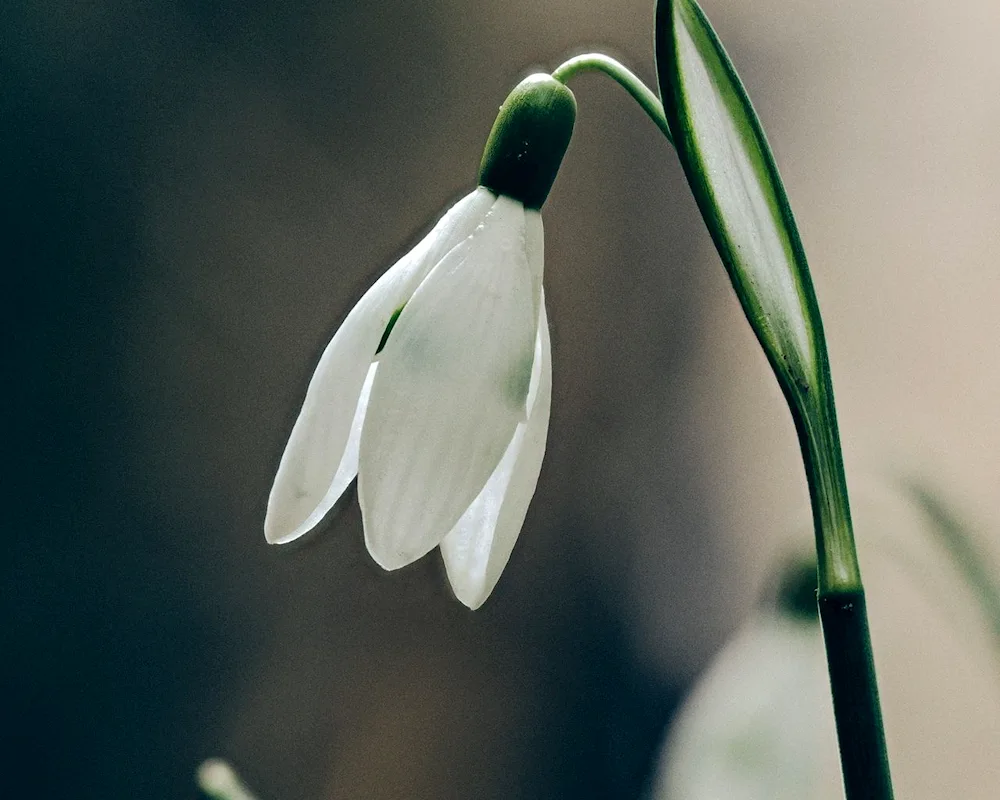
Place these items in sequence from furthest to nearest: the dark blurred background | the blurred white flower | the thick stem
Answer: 1. the dark blurred background
2. the blurred white flower
3. the thick stem

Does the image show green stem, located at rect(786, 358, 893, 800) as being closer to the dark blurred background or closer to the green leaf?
the green leaf

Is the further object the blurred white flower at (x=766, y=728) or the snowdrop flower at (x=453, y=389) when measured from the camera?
the blurred white flower at (x=766, y=728)

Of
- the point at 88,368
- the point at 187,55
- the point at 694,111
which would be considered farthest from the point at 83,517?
the point at 694,111

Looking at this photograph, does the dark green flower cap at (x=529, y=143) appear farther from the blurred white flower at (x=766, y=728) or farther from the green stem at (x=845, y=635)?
the blurred white flower at (x=766, y=728)

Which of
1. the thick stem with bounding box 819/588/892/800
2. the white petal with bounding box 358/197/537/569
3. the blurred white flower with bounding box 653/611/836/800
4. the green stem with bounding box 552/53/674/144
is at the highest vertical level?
the green stem with bounding box 552/53/674/144

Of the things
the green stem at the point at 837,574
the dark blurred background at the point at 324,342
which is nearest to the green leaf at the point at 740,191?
the green stem at the point at 837,574

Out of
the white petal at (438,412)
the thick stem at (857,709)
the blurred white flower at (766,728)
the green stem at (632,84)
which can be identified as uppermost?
the green stem at (632,84)

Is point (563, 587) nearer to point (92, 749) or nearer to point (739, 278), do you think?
point (92, 749)

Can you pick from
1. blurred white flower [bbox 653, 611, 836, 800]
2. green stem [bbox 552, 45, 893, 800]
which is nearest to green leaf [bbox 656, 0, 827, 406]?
green stem [bbox 552, 45, 893, 800]
